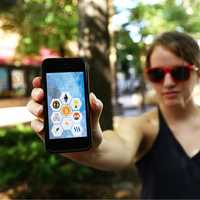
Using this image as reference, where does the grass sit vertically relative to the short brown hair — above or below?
below

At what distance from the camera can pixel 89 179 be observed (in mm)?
4594

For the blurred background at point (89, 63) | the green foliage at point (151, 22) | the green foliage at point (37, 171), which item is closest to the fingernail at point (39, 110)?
the blurred background at point (89, 63)

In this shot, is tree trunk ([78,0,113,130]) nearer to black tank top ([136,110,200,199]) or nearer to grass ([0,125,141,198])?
grass ([0,125,141,198])

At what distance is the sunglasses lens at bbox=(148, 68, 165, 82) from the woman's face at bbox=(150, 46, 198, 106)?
0.05 ft

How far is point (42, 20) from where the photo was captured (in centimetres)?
348

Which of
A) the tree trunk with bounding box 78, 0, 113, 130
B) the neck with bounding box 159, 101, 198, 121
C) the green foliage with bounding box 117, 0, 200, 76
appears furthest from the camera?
the green foliage with bounding box 117, 0, 200, 76

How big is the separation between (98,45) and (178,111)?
2287 mm

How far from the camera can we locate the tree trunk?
3.67 meters

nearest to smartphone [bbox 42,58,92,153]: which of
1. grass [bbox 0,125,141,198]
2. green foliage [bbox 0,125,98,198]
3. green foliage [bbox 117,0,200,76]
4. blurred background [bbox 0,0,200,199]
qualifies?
blurred background [bbox 0,0,200,199]

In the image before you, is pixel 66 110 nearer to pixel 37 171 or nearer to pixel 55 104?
pixel 55 104

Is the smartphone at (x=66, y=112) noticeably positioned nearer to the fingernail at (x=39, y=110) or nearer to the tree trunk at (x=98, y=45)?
the fingernail at (x=39, y=110)

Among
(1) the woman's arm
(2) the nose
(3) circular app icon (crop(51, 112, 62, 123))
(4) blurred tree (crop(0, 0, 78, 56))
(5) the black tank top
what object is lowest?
(5) the black tank top

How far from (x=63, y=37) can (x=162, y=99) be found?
3.52 metres

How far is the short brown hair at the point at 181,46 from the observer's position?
5.32 ft
